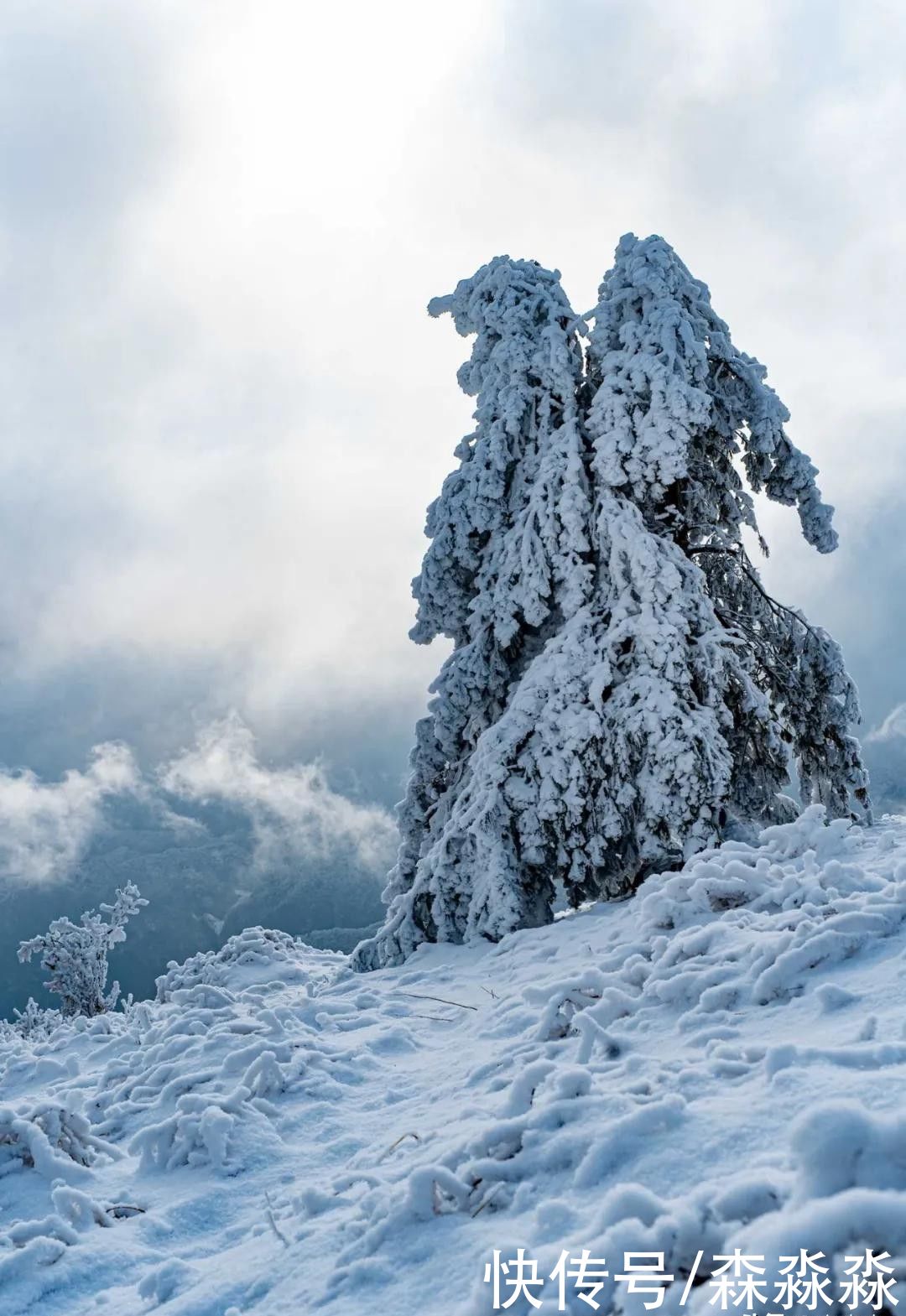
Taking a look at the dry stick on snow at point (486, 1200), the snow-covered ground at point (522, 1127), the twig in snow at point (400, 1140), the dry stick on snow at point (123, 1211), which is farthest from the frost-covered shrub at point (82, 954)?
the dry stick on snow at point (486, 1200)

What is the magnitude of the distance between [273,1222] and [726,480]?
1109 centimetres

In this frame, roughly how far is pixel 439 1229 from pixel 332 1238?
0.53 meters

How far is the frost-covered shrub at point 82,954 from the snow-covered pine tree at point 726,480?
18.4m

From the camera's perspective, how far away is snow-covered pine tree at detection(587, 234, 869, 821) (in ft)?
34.2

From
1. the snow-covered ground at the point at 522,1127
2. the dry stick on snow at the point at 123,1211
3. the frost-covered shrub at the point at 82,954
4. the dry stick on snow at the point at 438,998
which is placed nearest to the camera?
the snow-covered ground at the point at 522,1127

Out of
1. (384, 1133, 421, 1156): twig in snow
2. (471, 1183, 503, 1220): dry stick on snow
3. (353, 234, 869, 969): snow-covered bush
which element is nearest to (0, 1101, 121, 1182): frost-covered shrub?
(384, 1133, 421, 1156): twig in snow

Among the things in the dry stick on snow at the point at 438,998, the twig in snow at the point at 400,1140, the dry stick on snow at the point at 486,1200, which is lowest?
the dry stick on snow at the point at 486,1200

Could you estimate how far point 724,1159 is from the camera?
265 centimetres

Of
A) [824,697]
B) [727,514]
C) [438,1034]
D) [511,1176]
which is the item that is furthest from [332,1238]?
[727,514]

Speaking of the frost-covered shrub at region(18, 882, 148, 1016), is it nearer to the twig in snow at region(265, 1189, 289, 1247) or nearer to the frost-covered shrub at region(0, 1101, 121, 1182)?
the frost-covered shrub at region(0, 1101, 121, 1182)

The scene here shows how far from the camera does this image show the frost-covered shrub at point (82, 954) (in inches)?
891

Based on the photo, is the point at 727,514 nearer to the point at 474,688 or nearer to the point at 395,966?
the point at 474,688

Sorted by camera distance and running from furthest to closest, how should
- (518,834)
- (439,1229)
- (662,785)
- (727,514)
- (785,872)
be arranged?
(727,514) < (518,834) < (662,785) < (785,872) < (439,1229)

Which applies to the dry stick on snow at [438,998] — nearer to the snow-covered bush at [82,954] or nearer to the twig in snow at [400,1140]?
the twig in snow at [400,1140]
